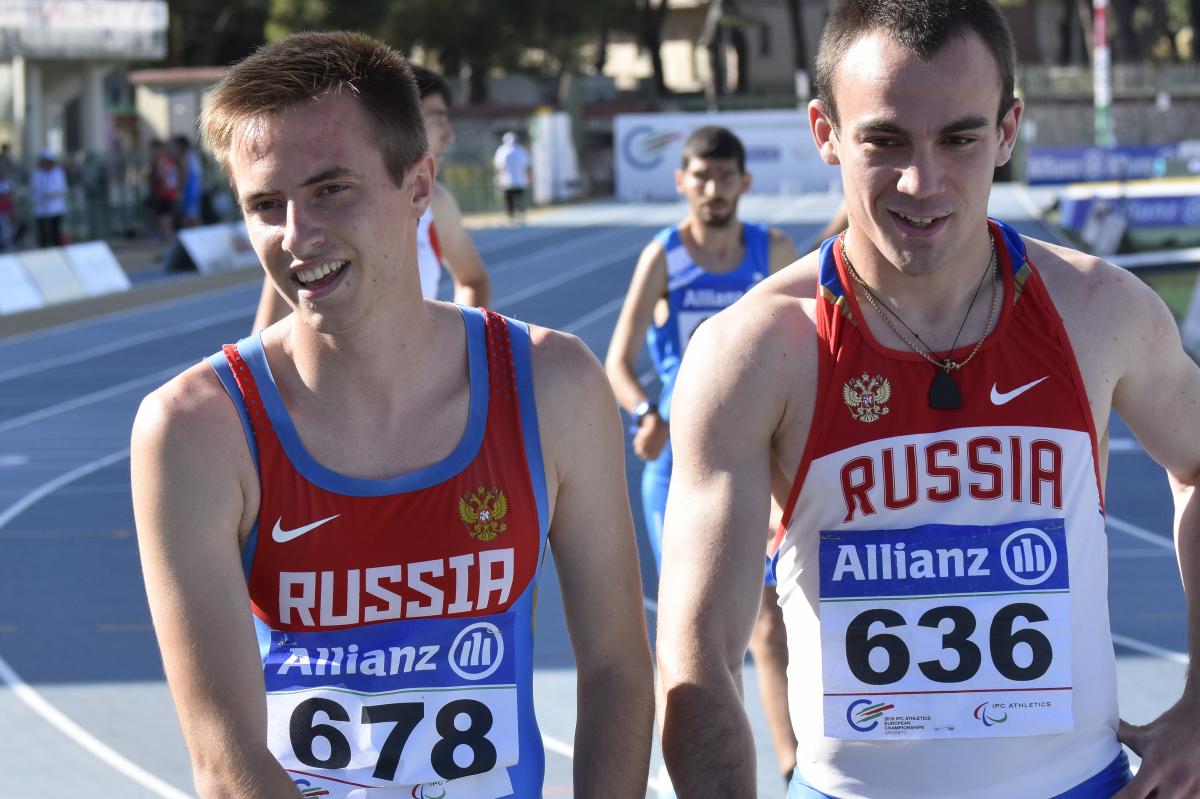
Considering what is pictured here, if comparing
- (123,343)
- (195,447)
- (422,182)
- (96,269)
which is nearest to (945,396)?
(422,182)

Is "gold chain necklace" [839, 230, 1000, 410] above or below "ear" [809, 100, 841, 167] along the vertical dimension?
below

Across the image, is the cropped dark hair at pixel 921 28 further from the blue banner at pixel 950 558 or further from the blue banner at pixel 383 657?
the blue banner at pixel 383 657

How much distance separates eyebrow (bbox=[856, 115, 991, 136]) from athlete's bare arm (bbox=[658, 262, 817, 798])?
0.32m

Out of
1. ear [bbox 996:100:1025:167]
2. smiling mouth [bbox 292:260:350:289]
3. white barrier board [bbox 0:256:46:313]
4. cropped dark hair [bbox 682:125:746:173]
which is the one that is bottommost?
white barrier board [bbox 0:256:46:313]

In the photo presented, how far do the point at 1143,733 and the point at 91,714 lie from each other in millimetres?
5066

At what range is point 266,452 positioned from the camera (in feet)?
8.27

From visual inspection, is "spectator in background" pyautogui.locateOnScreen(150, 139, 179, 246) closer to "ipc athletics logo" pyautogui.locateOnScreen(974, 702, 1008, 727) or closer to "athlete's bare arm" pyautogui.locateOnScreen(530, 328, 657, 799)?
"athlete's bare arm" pyautogui.locateOnScreen(530, 328, 657, 799)

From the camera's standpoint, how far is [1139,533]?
950 centimetres

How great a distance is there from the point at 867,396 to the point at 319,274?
2.82 ft

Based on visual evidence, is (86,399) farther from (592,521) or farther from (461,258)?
(592,521)

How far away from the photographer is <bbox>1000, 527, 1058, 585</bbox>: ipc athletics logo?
A: 8.38ft

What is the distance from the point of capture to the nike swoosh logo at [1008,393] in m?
2.58

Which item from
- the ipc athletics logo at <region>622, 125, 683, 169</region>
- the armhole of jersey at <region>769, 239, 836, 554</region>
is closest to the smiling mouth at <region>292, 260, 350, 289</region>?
the armhole of jersey at <region>769, 239, 836, 554</region>

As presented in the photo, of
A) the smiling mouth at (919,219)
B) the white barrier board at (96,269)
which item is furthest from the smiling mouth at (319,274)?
the white barrier board at (96,269)
